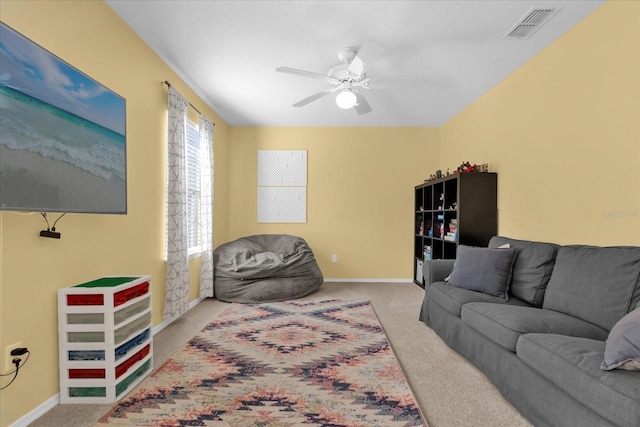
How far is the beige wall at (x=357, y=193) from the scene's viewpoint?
5.54m

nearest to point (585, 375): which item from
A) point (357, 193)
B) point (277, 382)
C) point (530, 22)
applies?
point (277, 382)

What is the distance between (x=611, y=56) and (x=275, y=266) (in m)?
3.76

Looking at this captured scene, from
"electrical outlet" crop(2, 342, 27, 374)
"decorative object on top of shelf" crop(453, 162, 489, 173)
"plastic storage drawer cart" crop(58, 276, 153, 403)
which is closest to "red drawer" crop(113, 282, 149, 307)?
"plastic storage drawer cart" crop(58, 276, 153, 403)

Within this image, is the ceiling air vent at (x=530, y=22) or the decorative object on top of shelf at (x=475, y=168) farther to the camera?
the decorative object on top of shelf at (x=475, y=168)

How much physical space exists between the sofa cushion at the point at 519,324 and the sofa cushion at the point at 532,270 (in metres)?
0.30

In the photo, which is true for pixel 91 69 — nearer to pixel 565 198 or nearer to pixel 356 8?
pixel 356 8

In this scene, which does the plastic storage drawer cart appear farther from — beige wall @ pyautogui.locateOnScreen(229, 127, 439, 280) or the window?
beige wall @ pyautogui.locateOnScreen(229, 127, 439, 280)

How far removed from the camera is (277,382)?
216 cm

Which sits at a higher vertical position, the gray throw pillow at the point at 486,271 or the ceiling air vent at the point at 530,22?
the ceiling air vent at the point at 530,22

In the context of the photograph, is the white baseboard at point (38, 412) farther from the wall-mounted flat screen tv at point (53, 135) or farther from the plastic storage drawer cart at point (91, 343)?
the wall-mounted flat screen tv at point (53, 135)

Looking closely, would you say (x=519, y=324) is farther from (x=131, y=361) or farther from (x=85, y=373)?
(x=85, y=373)

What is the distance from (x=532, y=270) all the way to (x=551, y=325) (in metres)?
0.73

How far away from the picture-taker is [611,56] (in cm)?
233

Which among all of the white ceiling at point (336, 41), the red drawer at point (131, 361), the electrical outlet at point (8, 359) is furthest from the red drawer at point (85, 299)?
the white ceiling at point (336, 41)
